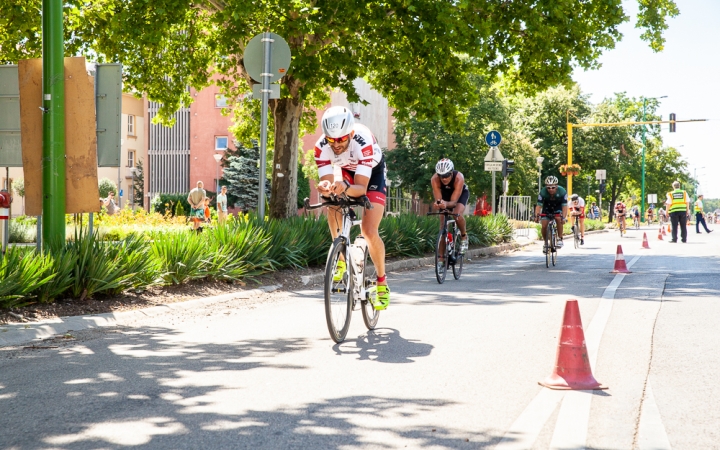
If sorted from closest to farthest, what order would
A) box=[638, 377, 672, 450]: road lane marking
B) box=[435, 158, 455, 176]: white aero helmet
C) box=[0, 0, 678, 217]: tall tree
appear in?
box=[638, 377, 672, 450]: road lane marking
box=[435, 158, 455, 176]: white aero helmet
box=[0, 0, 678, 217]: tall tree

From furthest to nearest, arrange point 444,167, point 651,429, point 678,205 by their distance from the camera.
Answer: point 678,205 → point 444,167 → point 651,429

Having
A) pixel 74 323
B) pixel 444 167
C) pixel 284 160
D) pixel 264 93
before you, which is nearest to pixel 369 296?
pixel 74 323

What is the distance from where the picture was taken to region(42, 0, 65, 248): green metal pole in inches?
359

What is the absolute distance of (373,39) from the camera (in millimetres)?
17891

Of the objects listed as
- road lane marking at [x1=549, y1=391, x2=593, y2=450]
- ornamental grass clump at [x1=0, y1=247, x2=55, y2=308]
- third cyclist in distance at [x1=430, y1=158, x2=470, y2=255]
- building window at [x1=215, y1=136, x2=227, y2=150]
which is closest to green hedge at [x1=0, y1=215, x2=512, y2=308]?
ornamental grass clump at [x1=0, y1=247, x2=55, y2=308]

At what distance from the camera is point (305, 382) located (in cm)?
530

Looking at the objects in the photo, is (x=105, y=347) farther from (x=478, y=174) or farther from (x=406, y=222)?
(x=478, y=174)

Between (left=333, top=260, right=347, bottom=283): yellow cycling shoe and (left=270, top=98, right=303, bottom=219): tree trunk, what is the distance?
40.3 feet

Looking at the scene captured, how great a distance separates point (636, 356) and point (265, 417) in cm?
318

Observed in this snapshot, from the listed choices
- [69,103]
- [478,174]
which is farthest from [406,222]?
[478,174]

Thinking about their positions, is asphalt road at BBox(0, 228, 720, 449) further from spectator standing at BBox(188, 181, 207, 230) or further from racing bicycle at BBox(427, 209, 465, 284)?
spectator standing at BBox(188, 181, 207, 230)

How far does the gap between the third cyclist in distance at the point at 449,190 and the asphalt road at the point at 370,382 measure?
3641mm

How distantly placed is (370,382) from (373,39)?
44.4ft

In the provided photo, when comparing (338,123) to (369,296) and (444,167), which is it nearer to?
(369,296)
